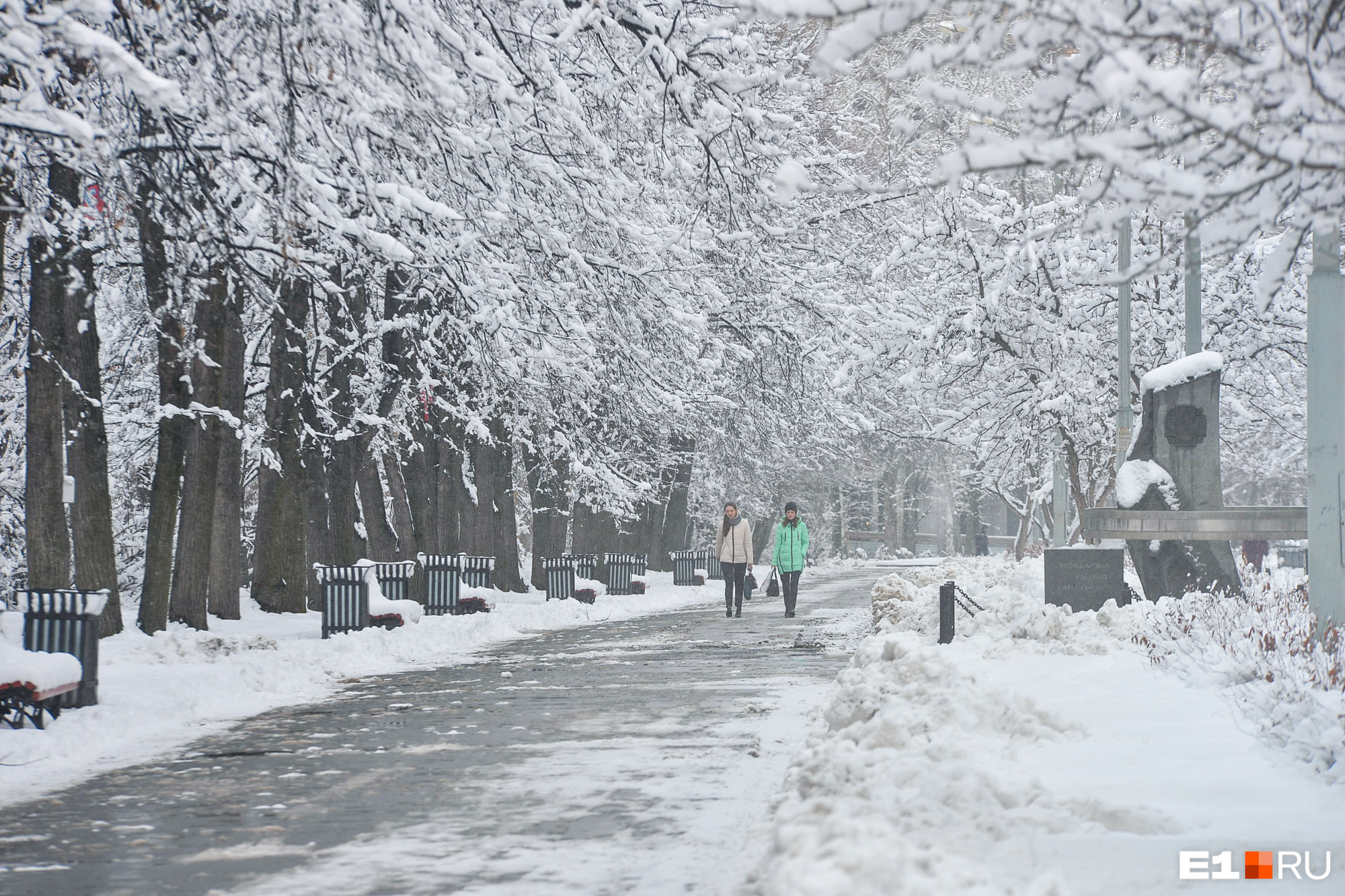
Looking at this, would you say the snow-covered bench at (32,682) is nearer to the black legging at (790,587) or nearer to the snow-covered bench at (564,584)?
the black legging at (790,587)

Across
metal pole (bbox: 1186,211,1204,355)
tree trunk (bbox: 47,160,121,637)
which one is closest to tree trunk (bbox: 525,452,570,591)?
metal pole (bbox: 1186,211,1204,355)

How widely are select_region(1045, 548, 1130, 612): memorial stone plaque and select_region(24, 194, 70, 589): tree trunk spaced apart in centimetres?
999

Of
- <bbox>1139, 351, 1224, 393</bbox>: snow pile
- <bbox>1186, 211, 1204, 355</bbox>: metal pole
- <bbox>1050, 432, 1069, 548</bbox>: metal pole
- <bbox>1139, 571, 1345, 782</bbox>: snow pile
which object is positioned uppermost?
<bbox>1186, 211, 1204, 355</bbox>: metal pole

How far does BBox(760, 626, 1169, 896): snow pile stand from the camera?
5102 millimetres

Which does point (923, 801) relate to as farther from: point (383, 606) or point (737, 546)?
point (737, 546)

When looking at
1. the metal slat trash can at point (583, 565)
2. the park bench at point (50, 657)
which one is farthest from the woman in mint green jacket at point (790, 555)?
the park bench at point (50, 657)

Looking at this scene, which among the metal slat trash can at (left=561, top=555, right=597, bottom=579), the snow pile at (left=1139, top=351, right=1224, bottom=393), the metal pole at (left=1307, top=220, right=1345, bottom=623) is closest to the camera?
the metal pole at (left=1307, top=220, right=1345, bottom=623)

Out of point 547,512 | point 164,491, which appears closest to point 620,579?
point 547,512

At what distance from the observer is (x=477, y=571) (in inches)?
1072

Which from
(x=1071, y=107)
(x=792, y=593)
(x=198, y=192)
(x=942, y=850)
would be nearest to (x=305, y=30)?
(x=198, y=192)

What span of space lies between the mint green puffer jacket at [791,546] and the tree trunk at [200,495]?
10514mm

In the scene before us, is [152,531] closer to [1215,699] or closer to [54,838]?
[54,838]

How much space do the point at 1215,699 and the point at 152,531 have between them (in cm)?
1217

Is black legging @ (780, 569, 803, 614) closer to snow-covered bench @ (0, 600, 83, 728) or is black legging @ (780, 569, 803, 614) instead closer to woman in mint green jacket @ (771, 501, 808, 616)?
woman in mint green jacket @ (771, 501, 808, 616)
